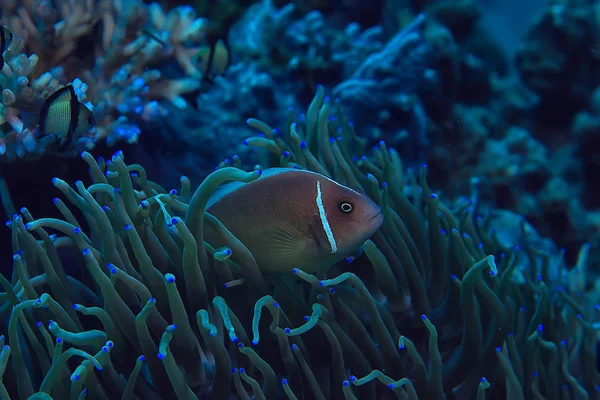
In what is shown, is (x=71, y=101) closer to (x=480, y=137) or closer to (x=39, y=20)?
(x=39, y=20)

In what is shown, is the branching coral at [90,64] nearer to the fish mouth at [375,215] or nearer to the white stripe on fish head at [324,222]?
the white stripe on fish head at [324,222]

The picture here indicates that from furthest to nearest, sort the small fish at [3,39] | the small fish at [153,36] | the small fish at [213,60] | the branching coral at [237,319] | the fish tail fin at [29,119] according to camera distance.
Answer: the small fish at [213,60]
the small fish at [153,36]
the fish tail fin at [29,119]
the small fish at [3,39]
the branching coral at [237,319]

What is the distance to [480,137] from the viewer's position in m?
5.30

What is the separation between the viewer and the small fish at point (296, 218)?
183cm

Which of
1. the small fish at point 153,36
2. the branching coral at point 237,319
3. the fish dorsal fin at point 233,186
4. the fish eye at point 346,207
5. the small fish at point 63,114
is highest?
the small fish at point 153,36

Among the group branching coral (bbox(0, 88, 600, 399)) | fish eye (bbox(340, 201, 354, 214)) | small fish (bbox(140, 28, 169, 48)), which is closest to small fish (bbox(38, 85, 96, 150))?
branching coral (bbox(0, 88, 600, 399))

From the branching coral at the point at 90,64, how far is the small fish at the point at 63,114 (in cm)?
14

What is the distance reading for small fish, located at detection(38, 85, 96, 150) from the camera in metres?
2.54

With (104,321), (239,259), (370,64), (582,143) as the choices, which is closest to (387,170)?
(239,259)

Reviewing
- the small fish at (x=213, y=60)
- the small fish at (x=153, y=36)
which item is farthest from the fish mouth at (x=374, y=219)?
the small fish at (x=213, y=60)

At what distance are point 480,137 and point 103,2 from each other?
3817 mm

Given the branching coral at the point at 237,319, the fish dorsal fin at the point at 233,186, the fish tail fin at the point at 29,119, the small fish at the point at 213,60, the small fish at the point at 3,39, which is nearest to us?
the branching coral at the point at 237,319

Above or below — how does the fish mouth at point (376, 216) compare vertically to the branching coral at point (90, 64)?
below

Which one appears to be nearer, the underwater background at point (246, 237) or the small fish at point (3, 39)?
→ the underwater background at point (246, 237)
